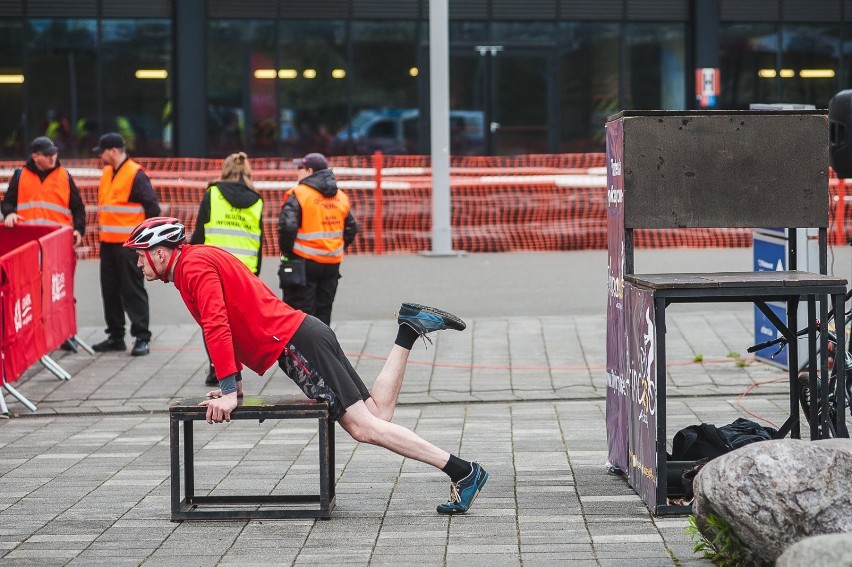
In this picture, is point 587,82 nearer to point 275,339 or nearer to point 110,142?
point 110,142

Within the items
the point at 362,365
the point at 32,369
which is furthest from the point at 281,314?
the point at 32,369

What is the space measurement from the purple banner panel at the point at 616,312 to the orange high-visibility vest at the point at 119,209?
5.62 metres

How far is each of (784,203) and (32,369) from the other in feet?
22.5

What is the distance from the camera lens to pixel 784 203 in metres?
6.64

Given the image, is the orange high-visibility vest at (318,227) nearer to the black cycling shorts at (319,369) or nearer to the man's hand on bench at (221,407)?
the black cycling shorts at (319,369)

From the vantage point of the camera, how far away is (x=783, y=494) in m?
5.09

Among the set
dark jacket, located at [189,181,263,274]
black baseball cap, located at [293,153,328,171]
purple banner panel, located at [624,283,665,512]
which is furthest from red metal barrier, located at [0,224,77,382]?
purple banner panel, located at [624,283,665,512]

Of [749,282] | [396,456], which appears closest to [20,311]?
[396,456]

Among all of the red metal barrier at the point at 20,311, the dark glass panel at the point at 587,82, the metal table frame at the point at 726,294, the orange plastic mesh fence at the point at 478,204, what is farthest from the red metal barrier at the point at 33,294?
the dark glass panel at the point at 587,82

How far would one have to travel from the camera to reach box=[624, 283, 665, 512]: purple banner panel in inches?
247

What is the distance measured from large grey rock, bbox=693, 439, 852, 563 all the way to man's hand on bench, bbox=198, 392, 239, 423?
7.40 feet

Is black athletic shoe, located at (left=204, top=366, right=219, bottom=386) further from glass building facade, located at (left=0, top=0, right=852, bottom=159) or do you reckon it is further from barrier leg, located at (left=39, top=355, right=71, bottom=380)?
glass building facade, located at (left=0, top=0, right=852, bottom=159)

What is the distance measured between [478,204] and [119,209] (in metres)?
8.81

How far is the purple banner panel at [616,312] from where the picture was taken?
681 centimetres
